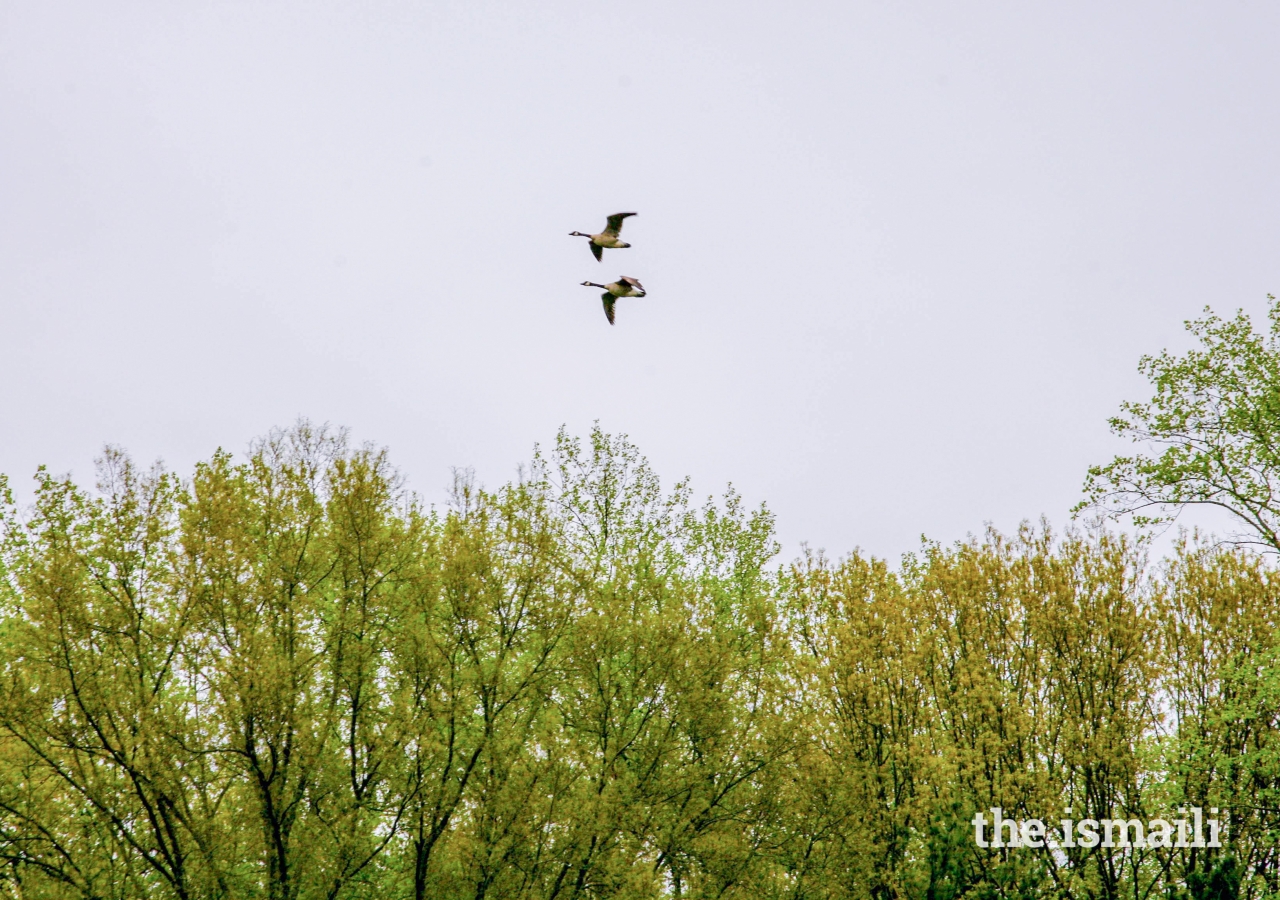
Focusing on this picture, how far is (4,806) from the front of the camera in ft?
54.6

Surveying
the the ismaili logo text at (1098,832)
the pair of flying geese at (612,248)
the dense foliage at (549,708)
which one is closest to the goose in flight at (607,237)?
the pair of flying geese at (612,248)

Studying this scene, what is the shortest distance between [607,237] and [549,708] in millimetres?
10498

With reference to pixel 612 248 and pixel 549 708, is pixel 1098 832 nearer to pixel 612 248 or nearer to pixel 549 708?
pixel 549 708

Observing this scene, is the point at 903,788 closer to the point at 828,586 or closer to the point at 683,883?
the point at 828,586

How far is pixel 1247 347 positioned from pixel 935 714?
33.3ft

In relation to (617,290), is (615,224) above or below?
above

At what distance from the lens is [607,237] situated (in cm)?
1738

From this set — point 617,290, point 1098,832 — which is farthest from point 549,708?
point 1098,832

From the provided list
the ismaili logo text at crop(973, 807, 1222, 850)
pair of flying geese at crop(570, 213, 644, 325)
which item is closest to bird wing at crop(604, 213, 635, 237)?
pair of flying geese at crop(570, 213, 644, 325)

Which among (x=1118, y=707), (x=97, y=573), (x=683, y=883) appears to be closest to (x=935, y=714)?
(x=1118, y=707)

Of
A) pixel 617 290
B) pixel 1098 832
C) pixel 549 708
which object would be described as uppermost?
pixel 617 290

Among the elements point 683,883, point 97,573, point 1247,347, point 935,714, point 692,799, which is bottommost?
point 683,883

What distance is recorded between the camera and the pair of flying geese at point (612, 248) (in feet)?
56.2

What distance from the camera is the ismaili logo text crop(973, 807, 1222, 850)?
20.7 metres
